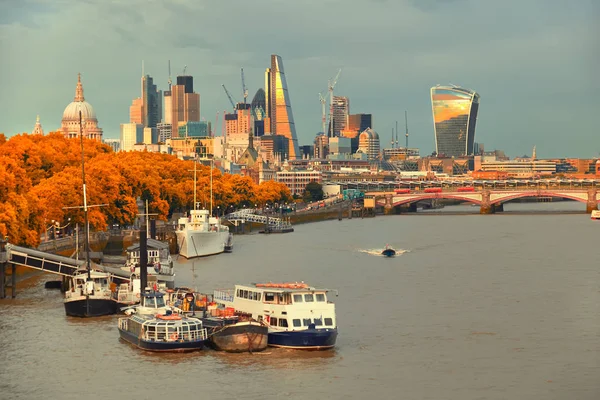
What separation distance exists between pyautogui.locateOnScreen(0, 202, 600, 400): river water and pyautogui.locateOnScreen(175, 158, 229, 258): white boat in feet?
20.3

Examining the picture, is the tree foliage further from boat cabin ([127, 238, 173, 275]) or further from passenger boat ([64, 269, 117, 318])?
passenger boat ([64, 269, 117, 318])

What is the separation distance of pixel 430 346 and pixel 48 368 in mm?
15144

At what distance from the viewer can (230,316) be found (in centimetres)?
4888

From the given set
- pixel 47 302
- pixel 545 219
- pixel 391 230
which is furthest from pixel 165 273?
pixel 545 219

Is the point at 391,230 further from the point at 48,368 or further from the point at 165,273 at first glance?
the point at 48,368

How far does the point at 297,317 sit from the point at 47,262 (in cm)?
1997

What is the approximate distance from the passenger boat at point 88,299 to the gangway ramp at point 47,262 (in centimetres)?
501

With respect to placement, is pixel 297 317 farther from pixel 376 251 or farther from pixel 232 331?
pixel 376 251

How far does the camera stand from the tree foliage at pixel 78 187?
234ft

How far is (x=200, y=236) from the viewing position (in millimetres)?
92875

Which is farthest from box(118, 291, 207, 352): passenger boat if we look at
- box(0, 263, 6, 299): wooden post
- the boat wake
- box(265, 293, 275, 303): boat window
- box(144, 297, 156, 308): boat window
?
the boat wake

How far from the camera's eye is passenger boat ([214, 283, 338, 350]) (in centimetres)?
4711

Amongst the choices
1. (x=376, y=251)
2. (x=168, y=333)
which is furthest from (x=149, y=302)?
(x=376, y=251)

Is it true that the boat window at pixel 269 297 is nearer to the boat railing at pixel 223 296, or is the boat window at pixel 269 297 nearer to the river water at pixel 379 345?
the river water at pixel 379 345
